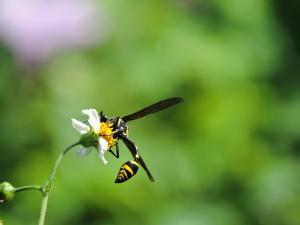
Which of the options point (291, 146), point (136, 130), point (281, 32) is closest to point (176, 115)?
point (136, 130)

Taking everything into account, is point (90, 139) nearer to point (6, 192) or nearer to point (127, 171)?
point (127, 171)

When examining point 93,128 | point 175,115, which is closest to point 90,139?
point 93,128

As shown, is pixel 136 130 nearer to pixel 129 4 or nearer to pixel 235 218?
pixel 235 218

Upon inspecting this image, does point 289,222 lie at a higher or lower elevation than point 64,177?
lower

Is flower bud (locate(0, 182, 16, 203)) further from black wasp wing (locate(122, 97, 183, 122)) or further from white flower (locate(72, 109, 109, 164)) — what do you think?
black wasp wing (locate(122, 97, 183, 122))

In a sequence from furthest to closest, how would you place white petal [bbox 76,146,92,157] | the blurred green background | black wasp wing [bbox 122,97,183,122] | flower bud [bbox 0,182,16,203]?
the blurred green background < black wasp wing [bbox 122,97,183,122] < white petal [bbox 76,146,92,157] < flower bud [bbox 0,182,16,203]

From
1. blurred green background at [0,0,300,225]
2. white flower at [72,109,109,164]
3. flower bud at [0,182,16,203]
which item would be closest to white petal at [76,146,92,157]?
white flower at [72,109,109,164]
